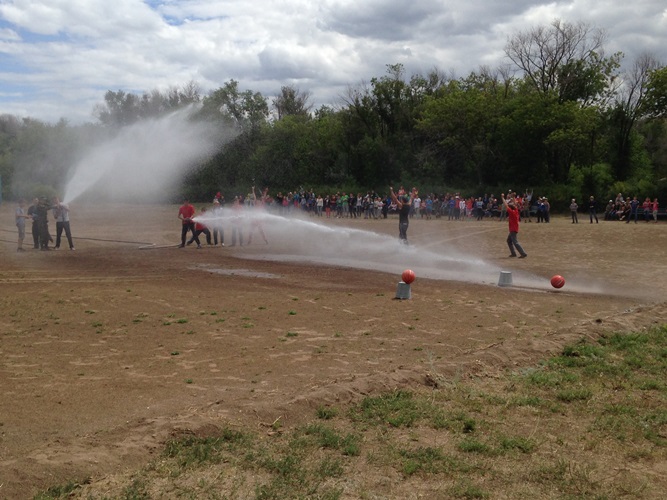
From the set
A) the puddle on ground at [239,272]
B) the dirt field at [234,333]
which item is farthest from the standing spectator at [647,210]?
the puddle on ground at [239,272]

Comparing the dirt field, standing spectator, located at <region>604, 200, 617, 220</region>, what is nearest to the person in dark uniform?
the dirt field

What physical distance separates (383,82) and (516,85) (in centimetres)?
1393

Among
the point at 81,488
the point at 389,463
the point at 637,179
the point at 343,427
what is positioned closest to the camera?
the point at 81,488

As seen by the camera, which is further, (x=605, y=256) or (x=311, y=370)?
(x=605, y=256)

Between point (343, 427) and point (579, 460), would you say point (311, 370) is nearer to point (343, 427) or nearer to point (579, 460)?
point (343, 427)

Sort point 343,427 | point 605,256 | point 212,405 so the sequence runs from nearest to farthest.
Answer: point 343,427 < point 212,405 < point 605,256

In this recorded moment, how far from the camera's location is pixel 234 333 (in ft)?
42.4

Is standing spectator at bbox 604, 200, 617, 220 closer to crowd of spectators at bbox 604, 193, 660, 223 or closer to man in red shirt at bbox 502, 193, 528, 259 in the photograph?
crowd of spectators at bbox 604, 193, 660, 223

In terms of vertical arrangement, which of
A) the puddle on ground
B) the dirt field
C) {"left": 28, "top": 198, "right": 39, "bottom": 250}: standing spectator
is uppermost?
{"left": 28, "top": 198, "right": 39, "bottom": 250}: standing spectator

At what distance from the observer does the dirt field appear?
775 cm

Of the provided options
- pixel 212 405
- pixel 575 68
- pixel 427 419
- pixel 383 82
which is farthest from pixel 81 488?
pixel 383 82

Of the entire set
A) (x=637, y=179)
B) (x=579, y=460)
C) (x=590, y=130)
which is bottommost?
(x=579, y=460)

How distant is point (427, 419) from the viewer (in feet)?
26.4

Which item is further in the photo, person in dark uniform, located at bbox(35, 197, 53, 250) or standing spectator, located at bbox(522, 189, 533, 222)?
standing spectator, located at bbox(522, 189, 533, 222)
